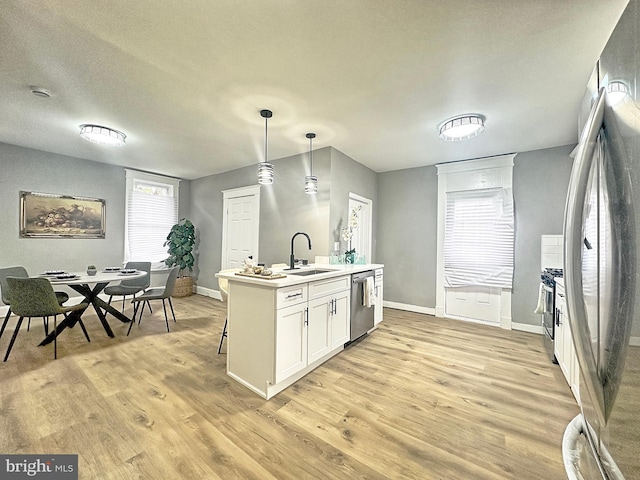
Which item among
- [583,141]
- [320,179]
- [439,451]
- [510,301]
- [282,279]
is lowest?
[439,451]

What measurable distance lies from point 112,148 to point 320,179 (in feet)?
11.0

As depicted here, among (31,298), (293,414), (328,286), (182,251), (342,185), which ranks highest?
(342,185)

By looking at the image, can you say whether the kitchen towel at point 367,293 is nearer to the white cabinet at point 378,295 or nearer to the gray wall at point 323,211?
the white cabinet at point 378,295

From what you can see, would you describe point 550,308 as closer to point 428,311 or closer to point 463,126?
point 428,311

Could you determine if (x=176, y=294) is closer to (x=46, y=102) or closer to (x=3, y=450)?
(x=46, y=102)

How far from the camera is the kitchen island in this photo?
6.87ft

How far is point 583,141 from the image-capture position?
67cm

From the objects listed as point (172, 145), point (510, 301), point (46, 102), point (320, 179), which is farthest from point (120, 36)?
point (510, 301)

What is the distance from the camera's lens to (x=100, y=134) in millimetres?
3248

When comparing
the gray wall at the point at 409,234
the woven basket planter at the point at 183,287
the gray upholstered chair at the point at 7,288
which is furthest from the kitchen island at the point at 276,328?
the woven basket planter at the point at 183,287

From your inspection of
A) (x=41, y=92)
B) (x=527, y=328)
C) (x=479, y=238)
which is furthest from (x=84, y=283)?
(x=527, y=328)

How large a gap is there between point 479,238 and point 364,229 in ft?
6.23

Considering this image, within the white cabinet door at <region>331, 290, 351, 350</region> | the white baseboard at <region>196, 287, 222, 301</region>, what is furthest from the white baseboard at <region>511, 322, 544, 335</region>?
the white baseboard at <region>196, 287, 222, 301</region>

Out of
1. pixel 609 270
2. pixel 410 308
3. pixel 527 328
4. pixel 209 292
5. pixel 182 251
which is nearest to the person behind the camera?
pixel 609 270
